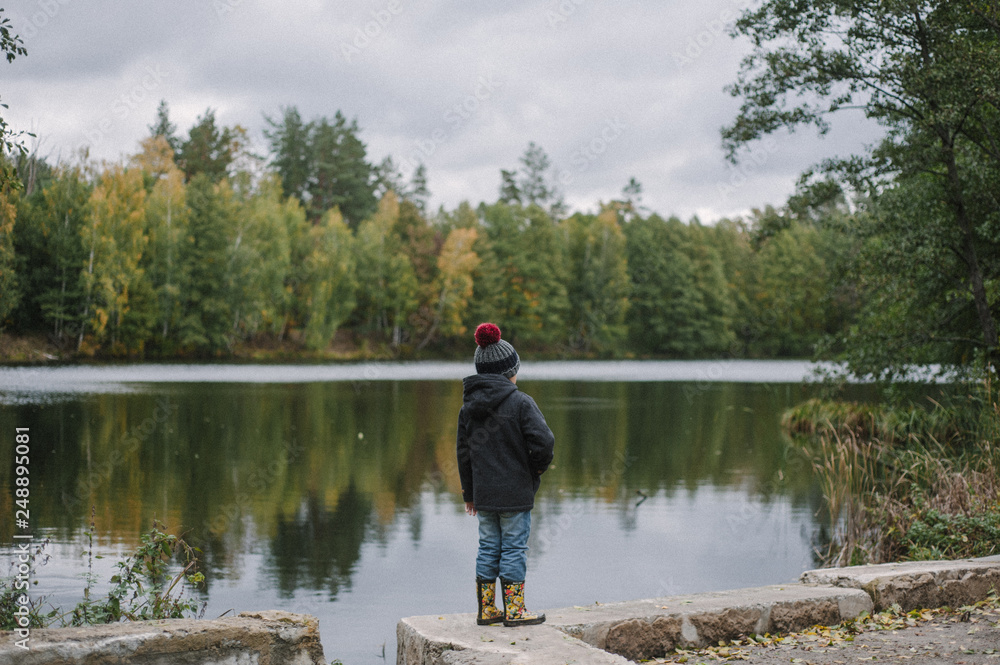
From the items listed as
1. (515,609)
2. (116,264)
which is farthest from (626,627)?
(116,264)

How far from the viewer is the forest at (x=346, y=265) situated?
4581 cm

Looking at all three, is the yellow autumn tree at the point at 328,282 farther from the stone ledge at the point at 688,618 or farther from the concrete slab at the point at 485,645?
the concrete slab at the point at 485,645

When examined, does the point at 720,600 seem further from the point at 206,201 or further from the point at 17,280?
the point at 206,201

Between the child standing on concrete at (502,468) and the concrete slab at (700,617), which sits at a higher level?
the child standing on concrete at (502,468)

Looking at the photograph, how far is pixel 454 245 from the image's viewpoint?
65375mm

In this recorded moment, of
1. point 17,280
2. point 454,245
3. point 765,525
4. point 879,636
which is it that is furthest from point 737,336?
point 879,636

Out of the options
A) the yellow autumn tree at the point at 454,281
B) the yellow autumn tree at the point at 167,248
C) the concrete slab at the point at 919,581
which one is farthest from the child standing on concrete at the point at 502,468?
the yellow autumn tree at the point at 454,281

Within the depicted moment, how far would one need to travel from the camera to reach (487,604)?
→ 16.7 feet

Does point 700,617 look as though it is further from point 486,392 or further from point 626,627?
point 486,392

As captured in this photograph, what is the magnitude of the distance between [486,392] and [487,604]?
1174mm

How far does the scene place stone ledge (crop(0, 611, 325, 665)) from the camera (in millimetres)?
4227

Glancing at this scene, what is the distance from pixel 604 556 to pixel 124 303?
1685 inches

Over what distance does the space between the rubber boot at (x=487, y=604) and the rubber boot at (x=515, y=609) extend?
56 mm
